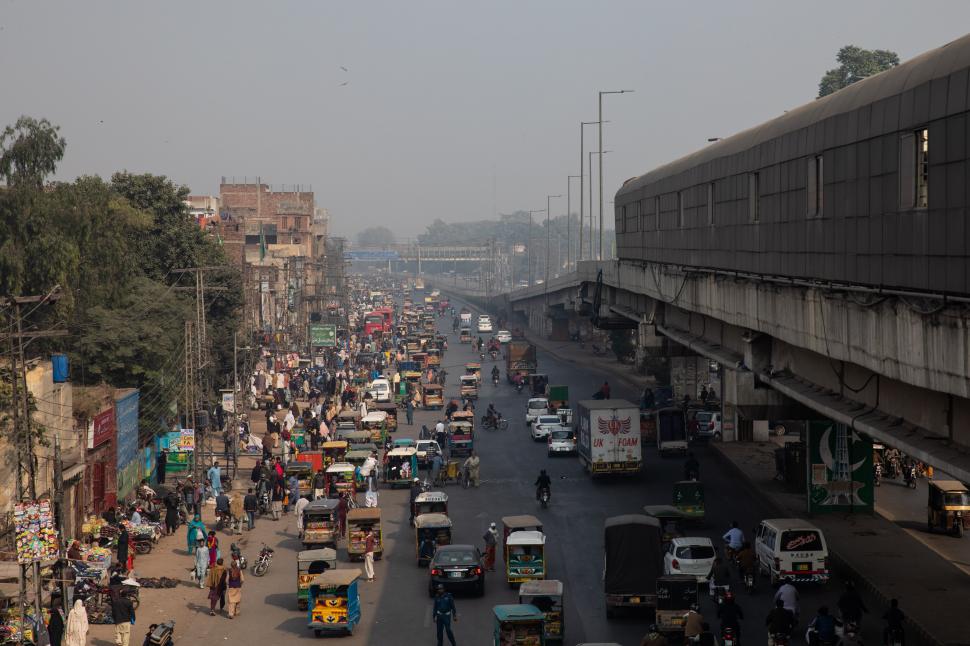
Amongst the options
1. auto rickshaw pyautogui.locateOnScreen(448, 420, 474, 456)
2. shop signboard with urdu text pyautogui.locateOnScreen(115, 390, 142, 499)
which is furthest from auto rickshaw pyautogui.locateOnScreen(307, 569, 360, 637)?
auto rickshaw pyautogui.locateOnScreen(448, 420, 474, 456)

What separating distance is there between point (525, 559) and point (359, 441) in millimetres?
22808

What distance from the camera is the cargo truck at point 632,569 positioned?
27.0 m

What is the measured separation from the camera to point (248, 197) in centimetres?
18462

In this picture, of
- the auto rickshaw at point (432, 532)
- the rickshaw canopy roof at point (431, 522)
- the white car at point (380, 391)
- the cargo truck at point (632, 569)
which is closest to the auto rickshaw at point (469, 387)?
the white car at point (380, 391)

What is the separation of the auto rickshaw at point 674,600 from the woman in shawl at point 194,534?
1411 centimetres

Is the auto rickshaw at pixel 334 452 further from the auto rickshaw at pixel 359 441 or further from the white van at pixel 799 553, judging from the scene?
the white van at pixel 799 553

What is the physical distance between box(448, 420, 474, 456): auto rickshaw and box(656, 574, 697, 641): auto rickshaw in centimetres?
2972

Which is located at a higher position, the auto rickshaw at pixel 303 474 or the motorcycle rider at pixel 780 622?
the motorcycle rider at pixel 780 622

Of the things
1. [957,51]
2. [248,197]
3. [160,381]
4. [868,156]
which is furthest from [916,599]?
[248,197]

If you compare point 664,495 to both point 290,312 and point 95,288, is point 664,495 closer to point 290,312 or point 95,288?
point 95,288

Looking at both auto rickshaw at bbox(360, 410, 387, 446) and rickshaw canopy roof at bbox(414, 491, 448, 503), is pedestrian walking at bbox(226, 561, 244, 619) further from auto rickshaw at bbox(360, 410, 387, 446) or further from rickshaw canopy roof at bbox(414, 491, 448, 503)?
auto rickshaw at bbox(360, 410, 387, 446)

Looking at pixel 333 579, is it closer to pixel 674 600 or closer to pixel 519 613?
pixel 519 613

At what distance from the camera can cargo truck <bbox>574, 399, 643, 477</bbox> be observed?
145 ft

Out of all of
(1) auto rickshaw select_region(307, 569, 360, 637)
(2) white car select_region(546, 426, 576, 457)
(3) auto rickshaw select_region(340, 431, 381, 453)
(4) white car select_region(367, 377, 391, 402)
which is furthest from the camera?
(4) white car select_region(367, 377, 391, 402)
